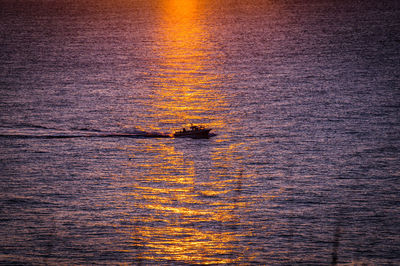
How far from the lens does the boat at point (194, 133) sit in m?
98.2

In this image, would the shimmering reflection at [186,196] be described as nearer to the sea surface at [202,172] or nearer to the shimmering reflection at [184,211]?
the shimmering reflection at [184,211]

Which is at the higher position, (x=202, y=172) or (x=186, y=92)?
(x=186, y=92)

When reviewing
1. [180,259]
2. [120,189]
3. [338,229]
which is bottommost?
[180,259]

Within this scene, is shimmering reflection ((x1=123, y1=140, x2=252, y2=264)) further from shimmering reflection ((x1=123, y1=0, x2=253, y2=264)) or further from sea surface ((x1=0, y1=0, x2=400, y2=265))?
sea surface ((x1=0, y1=0, x2=400, y2=265))

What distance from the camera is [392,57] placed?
7111 inches

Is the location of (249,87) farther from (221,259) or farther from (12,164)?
(221,259)

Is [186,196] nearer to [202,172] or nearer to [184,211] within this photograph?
[184,211]

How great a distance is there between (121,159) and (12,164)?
1746 cm

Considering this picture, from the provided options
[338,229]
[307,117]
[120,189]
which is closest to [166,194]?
[120,189]

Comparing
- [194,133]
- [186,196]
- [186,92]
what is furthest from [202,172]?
[186,92]

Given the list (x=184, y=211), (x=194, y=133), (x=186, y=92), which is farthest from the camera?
(x=186, y=92)

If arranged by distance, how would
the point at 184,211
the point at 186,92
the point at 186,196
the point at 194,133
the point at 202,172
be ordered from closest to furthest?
the point at 184,211 → the point at 186,196 → the point at 202,172 → the point at 194,133 → the point at 186,92

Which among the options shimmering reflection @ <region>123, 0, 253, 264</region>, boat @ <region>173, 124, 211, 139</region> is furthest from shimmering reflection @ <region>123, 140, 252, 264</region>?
boat @ <region>173, 124, 211, 139</region>

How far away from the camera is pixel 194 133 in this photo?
98188 millimetres
